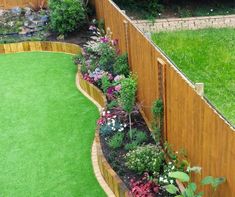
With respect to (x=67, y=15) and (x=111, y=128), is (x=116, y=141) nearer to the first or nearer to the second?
(x=111, y=128)

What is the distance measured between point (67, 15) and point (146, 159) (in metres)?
7.28

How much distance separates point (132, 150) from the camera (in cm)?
575

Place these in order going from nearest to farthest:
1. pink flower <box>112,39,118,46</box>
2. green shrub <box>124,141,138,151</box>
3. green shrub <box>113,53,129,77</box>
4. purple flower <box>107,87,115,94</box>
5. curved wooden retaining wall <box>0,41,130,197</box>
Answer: curved wooden retaining wall <box>0,41,130,197</box> < green shrub <box>124,141,138,151</box> < purple flower <box>107,87,115,94</box> < green shrub <box>113,53,129,77</box> < pink flower <box>112,39,118,46</box>

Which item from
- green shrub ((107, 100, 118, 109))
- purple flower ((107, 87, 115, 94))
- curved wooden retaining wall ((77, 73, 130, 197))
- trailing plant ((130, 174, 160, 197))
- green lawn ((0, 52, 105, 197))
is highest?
purple flower ((107, 87, 115, 94))

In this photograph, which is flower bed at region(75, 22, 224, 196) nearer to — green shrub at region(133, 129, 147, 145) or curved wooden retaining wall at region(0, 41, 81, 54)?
green shrub at region(133, 129, 147, 145)

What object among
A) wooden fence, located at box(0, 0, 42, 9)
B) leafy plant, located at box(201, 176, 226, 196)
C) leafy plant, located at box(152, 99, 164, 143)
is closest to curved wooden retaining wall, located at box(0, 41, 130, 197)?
leafy plant, located at box(152, 99, 164, 143)

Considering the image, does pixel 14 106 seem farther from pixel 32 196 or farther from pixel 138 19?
pixel 138 19

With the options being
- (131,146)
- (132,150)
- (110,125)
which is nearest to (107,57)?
(110,125)

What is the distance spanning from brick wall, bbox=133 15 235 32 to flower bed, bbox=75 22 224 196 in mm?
4557

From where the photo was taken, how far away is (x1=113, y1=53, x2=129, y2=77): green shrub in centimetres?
775

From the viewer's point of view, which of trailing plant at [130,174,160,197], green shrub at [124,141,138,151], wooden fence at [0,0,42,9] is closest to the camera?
trailing plant at [130,174,160,197]

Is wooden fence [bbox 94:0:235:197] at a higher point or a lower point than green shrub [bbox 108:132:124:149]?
higher

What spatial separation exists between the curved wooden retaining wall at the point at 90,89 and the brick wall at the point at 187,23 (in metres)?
2.71

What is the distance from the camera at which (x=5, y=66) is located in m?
10.6
